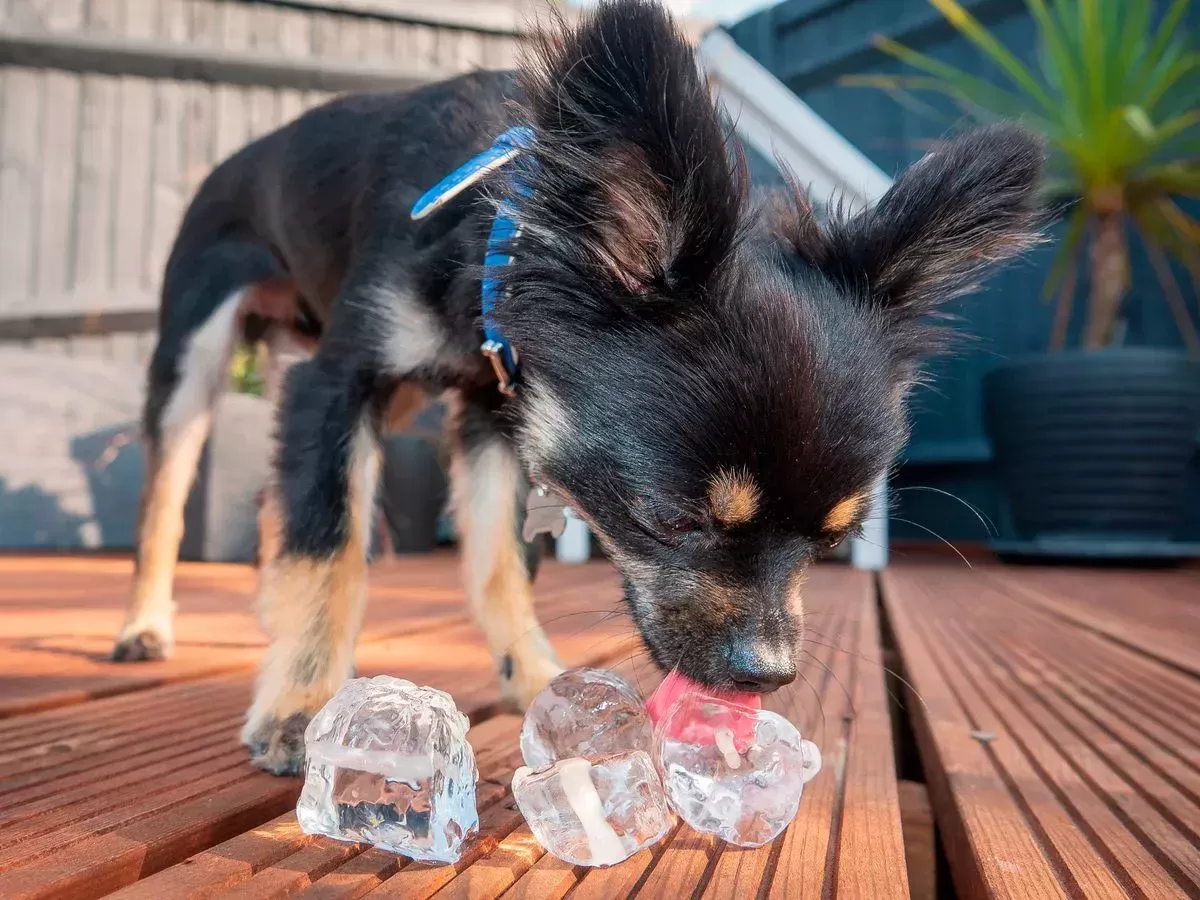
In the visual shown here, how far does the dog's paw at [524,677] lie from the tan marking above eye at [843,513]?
0.55m

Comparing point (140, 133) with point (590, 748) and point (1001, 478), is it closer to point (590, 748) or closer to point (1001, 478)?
A: point (1001, 478)

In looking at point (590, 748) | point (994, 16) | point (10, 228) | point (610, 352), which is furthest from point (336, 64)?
point (590, 748)

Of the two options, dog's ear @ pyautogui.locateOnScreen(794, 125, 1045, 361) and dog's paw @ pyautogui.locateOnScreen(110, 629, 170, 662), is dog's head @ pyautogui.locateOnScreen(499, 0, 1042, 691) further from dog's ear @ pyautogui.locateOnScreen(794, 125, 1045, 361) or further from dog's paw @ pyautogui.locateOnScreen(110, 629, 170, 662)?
dog's paw @ pyautogui.locateOnScreen(110, 629, 170, 662)

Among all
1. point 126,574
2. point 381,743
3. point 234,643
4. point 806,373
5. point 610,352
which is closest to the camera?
point 381,743

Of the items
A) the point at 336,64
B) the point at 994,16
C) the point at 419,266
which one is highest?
the point at 994,16

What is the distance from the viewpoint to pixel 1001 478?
5152 mm

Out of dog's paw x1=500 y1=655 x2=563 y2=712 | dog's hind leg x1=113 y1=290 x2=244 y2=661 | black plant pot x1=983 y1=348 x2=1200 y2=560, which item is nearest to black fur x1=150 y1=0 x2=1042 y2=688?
dog's paw x1=500 y1=655 x2=563 y2=712

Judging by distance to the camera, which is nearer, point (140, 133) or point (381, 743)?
point (381, 743)

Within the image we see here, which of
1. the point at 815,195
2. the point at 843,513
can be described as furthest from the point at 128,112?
the point at 843,513

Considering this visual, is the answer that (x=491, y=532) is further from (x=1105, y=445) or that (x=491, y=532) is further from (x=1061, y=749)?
(x=1105, y=445)

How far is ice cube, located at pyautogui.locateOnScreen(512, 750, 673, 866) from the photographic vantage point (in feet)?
2.88

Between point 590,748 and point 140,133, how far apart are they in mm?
5984

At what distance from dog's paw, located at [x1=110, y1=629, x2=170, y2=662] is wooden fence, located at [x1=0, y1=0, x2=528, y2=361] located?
4.25m

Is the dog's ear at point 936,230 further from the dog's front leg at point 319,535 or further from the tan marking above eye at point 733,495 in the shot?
the dog's front leg at point 319,535
